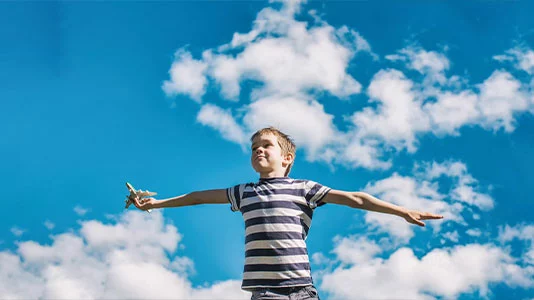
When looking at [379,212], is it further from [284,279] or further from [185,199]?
[185,199]

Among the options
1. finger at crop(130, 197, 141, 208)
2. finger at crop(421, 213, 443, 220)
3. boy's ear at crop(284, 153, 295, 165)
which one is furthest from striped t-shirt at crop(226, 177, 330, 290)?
finger at crop(130, 197, 141, 208)

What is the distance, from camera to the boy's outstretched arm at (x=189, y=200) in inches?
258

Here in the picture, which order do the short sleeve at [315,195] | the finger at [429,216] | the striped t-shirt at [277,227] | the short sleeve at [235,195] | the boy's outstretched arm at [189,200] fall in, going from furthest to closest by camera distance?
the boy's outstretched arm at [189,200] → the short sleeve at [235,195] → the short sleeve at [315,195] → the striped t-shirt at [277,227] → the finger at [429,216]

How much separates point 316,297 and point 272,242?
0.71 m

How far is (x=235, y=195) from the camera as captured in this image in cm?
641

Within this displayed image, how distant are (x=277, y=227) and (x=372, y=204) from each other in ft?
3.32

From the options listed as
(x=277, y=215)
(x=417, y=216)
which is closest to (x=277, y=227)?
(x=277, y=215)

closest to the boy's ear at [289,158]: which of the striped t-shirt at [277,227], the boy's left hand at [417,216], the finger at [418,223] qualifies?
the striped t-shirt at [277,227]

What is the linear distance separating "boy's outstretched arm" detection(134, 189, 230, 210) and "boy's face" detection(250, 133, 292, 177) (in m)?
0.51

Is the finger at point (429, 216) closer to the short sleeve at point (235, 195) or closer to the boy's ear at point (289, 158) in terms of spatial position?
the boy's ear at point (289, 158)

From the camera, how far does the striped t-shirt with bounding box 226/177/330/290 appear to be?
18.9 ft

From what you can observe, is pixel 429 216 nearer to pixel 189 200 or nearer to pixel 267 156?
pixel 267 156

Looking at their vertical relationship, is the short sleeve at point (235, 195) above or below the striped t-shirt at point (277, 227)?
above

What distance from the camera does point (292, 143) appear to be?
699 centimetres
